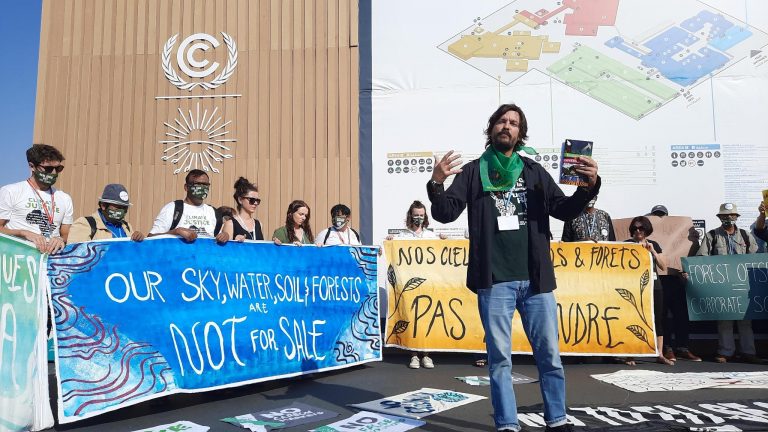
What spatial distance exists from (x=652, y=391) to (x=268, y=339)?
3.14 meters

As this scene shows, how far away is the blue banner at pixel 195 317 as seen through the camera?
10.4 feet

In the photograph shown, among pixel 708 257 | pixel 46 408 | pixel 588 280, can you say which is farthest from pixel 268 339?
pixel 708 257

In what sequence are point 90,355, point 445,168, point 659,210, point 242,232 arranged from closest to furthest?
point 445,168 < point 90,355 < point 242,232 < point 659,210

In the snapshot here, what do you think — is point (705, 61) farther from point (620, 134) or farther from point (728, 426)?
point (728, 426)

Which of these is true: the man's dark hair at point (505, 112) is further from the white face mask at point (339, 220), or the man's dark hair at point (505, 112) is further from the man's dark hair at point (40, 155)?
the man's dark hair at point (40, 155)

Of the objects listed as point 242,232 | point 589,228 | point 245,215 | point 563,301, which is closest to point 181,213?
point 242,232

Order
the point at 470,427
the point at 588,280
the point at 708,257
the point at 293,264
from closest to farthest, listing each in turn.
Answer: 1. the point at 470,427
2. the point at 293,264
3. the point at 588,280
4. the point at 708,257

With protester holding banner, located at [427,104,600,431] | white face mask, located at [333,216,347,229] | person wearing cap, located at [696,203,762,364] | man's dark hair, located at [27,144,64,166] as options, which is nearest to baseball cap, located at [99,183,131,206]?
man's dark hair, located at [27,144,64,166]

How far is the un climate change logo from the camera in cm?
838

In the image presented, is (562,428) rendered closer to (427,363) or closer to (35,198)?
(427,363)

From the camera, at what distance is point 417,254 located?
18.5 ft

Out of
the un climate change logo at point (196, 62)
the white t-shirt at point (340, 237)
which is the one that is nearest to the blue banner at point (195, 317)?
the white t-shirt at point (340, 237)

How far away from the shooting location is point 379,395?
3967 millimetres

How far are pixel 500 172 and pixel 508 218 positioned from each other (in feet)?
0.89
